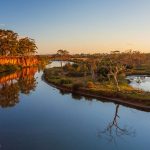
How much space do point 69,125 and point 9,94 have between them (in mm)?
24788

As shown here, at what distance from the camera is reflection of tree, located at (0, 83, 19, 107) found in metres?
48.7

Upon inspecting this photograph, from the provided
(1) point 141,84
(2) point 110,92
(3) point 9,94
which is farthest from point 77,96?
(1) point 141,84

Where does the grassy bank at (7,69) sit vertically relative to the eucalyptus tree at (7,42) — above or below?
below

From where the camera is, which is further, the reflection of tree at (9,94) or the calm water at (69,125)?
the reflection of tree at (9,94)

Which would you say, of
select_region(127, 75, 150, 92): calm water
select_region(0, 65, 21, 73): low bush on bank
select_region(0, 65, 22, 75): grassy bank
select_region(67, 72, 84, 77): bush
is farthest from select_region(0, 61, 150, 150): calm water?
select_region(0, 65, 21, 73): low bush on bank

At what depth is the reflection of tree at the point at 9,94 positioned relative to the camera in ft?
160

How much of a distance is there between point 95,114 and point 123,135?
9008 mm

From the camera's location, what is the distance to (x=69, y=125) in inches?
1403

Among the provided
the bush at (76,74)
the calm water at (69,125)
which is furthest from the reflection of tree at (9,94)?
the bush at (76,74)

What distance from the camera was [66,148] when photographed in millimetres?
27922

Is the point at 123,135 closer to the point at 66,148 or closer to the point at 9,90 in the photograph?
the point at 66,148

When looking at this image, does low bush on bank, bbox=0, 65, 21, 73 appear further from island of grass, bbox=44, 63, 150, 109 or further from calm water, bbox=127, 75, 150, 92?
calm water, bbox=127, 75, 150, 92

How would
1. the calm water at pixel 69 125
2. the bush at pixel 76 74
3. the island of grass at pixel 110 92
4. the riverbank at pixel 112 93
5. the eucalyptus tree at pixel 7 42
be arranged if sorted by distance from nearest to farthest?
the calm water at pixel 69 125, the riverbank at pixel 112 93, the island of grass at pixel 110 92, the bush at pixel 76 74, the eucalyptus tree at pixel 7 42

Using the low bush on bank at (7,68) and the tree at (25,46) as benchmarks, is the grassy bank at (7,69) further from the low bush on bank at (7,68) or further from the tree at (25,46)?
the tree at (25,46)
